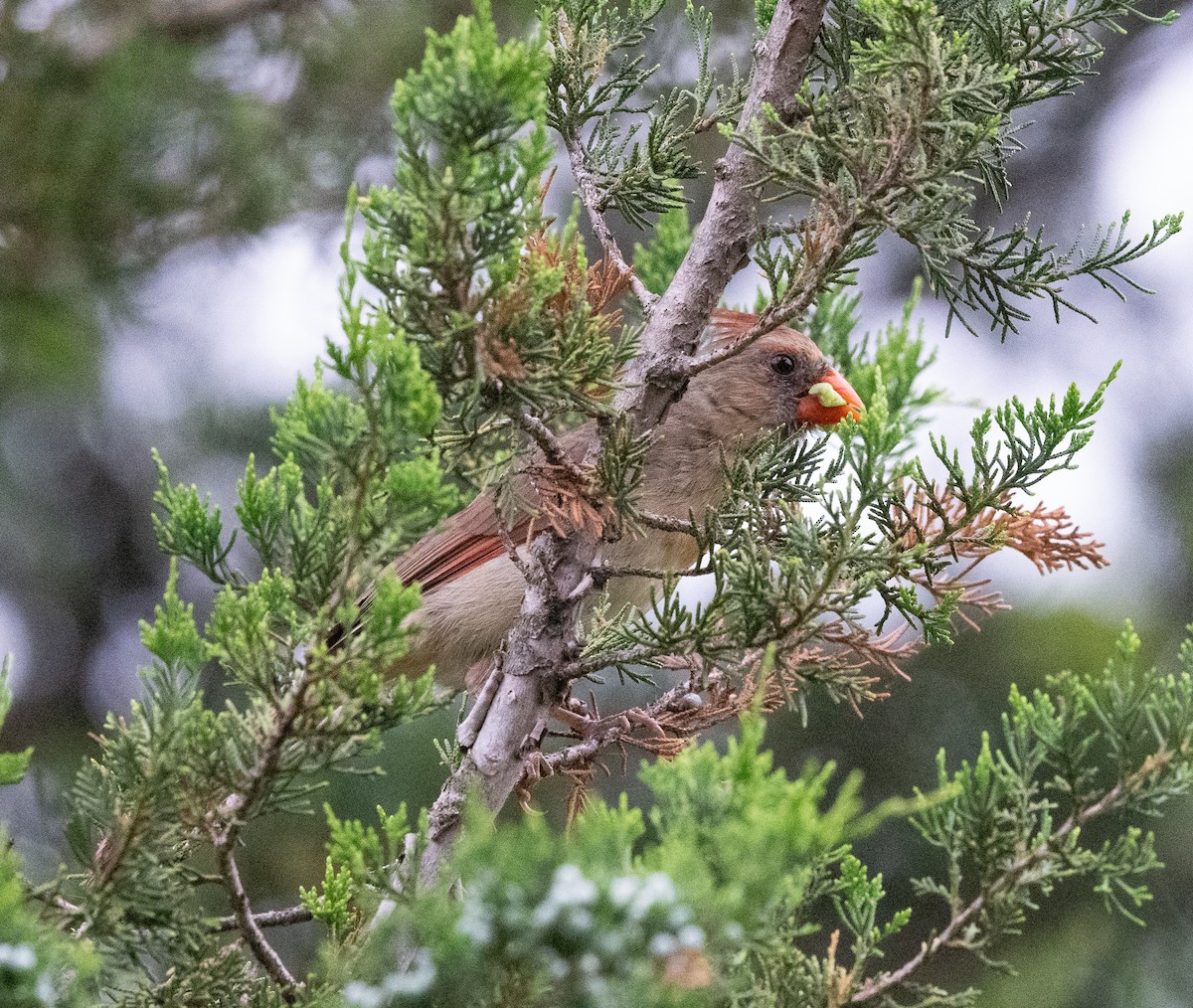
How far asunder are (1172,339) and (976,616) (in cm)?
186

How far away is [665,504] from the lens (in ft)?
9.62

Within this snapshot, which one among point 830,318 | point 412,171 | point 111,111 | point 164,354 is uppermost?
point 111,111

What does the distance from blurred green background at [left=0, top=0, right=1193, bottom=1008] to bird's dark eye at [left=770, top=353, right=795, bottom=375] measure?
53 cm

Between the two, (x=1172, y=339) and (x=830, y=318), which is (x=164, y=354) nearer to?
(x=830, y=318)

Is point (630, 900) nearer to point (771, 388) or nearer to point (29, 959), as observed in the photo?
point (29, 959)

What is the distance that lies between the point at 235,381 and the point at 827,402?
9.08 feet

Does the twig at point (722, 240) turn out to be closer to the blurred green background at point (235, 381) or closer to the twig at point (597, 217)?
the twig at point (597, 217)

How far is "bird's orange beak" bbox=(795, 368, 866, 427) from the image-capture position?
3.08 meters

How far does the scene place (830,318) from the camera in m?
3.28

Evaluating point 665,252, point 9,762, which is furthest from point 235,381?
point 9,762

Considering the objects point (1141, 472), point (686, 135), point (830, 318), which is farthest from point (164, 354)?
point (1141, 472)

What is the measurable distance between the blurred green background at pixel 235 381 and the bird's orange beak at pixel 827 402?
0.62 meters

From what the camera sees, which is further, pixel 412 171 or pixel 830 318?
pixel 830 318

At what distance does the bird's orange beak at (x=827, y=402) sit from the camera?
10.1 feet
